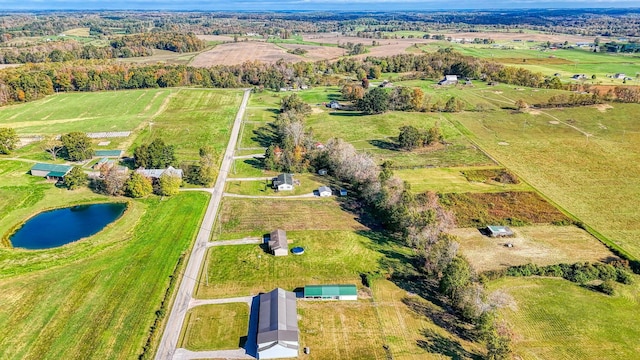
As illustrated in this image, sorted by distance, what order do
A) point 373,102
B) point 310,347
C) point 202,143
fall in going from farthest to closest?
point 373,102 < point 202,143 < point 310,347

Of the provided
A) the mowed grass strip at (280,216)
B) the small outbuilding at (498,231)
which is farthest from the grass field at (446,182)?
the mowed grass strip at (280,216)

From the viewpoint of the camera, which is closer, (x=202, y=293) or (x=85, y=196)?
(x=202, y=293)

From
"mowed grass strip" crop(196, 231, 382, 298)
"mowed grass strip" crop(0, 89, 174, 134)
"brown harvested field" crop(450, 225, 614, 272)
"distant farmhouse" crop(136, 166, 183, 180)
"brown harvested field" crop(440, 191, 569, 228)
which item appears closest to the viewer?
"mowed grass strip" crop(196, 231, 382, 298)

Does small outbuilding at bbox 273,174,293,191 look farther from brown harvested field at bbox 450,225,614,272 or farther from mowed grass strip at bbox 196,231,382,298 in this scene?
brown harvested field at bbox 450,225,614,272

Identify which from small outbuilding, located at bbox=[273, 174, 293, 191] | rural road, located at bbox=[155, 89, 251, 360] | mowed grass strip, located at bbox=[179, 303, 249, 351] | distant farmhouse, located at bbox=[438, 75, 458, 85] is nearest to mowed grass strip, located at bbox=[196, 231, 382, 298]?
rural road, located at bbox=[155, 89, 251, 360]

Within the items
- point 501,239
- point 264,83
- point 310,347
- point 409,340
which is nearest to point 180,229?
point 310,347

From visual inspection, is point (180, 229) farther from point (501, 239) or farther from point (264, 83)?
point (264, 83)
